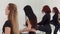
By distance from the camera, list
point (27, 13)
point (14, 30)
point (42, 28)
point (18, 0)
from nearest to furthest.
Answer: point (14, 30)
point (27, 13)
point (42, 28)
point (18, 0)

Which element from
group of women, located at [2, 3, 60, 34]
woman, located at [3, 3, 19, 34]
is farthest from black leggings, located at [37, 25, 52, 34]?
woman, located at [3, 3, 19, 34]

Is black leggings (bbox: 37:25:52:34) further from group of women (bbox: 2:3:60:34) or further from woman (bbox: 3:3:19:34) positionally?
woman (bbox: 3:3:19:34)

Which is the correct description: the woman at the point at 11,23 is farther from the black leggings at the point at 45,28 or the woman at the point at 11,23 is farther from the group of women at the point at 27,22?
the black leggings at the point at 45,28

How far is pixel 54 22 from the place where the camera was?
501 centimetres

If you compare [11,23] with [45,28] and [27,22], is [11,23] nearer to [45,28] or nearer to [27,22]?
[27,22]

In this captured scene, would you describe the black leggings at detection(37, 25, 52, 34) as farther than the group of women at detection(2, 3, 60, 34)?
Yes

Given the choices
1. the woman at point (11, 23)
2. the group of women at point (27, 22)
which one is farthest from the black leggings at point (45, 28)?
the woman at point (11, 23)

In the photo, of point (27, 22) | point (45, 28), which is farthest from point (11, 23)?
point (45, 28)

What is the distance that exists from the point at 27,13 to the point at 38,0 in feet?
8.71

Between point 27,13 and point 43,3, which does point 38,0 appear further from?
point 27,13

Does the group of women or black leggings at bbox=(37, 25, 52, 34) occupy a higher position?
the group of women

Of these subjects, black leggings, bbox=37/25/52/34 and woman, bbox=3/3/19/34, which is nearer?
woman, bbox=3/3/19/34

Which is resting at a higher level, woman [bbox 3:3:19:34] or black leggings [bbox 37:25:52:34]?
woman [bbox 3:3:19:34]

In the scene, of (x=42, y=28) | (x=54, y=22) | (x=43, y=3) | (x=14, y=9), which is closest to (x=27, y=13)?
(x=14, y=9)
